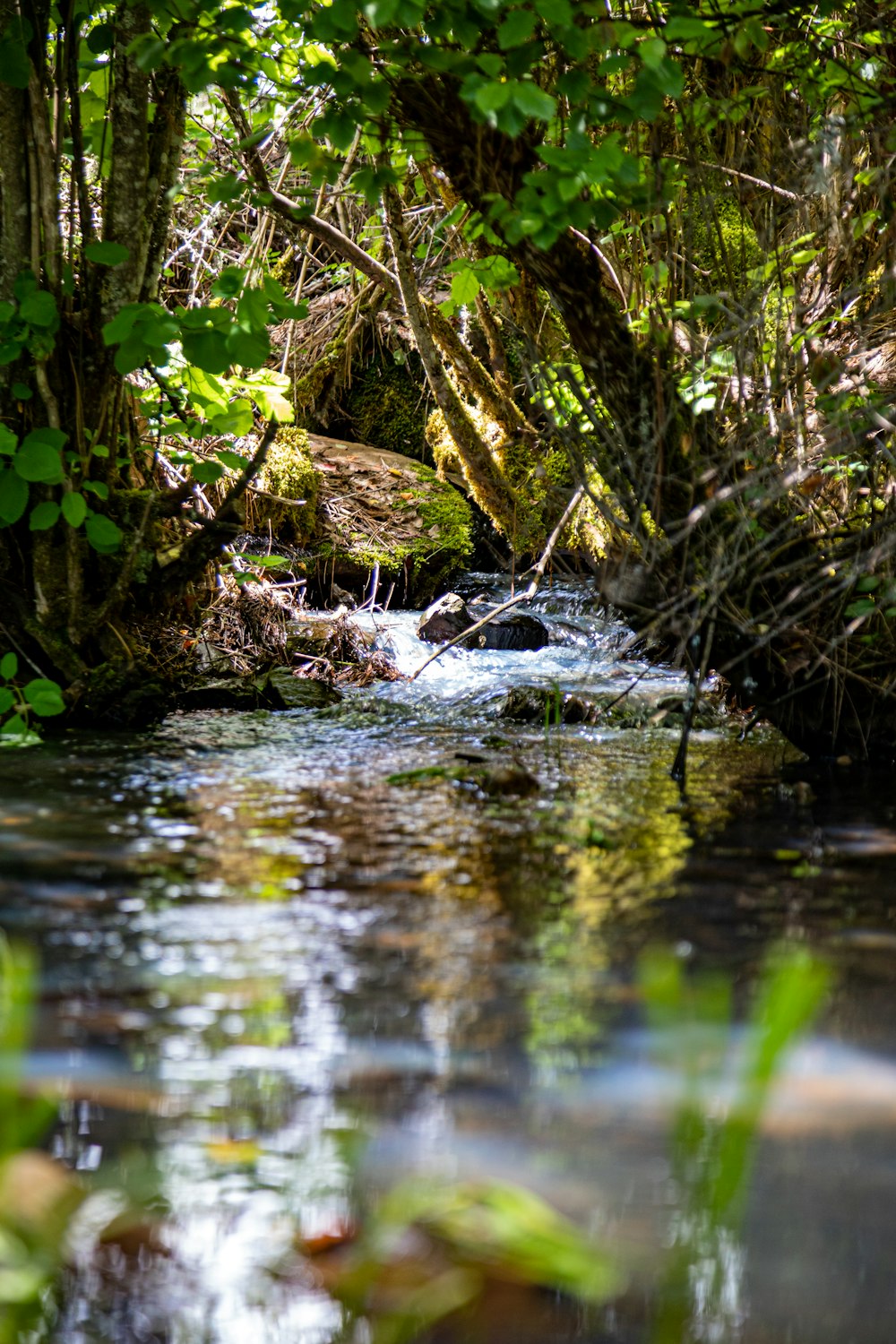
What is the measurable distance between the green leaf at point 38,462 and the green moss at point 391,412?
8204mm

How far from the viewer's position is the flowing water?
105 cm

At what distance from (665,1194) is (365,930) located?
3.04 feet

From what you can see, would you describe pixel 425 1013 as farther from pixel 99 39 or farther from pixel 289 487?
pixel 289 487

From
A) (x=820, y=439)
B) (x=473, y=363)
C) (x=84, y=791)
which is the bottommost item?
(x=84, y=791)

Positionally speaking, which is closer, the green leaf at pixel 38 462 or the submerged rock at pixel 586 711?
the green leaf at pixel 38 462

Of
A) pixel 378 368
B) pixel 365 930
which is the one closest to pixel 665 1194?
pixel 365 930

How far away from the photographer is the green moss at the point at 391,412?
39.0 ft

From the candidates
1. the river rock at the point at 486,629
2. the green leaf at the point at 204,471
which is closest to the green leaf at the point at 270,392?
the green leaf at the point at 204,471

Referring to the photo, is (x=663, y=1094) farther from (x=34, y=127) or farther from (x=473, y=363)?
(x=473, y=363)

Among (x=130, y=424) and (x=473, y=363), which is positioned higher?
(x=473, y=363)

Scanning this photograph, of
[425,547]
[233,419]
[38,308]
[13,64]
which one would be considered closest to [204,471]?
[233,419]

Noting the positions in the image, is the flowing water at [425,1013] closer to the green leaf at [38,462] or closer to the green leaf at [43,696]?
the green leaf at [43,696]

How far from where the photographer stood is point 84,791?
3199 mm

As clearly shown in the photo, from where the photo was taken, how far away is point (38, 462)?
382cm
